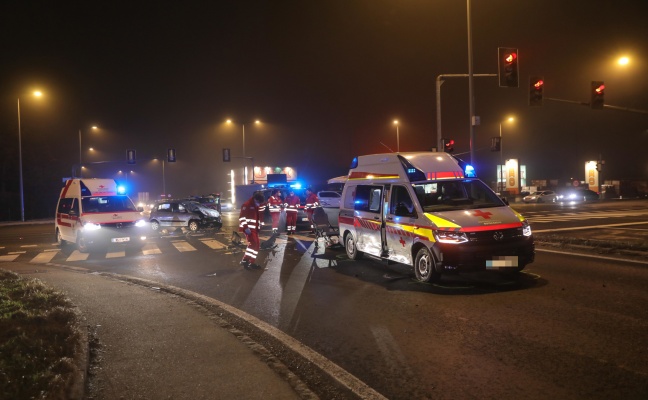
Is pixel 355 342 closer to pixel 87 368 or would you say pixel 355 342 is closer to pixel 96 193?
pixel 87 368

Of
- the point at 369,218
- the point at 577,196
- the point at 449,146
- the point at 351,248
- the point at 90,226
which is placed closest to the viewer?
the point at 369,218

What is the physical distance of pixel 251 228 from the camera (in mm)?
12453

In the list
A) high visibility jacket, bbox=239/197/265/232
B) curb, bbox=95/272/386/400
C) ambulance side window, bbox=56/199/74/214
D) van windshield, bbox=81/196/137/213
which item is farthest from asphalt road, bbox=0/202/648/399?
ambulance side window, bbox=56/199/74/214

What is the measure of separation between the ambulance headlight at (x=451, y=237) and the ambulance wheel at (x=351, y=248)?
386 centimetres

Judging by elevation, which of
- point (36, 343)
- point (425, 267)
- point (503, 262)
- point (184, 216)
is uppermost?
point (184, 216)

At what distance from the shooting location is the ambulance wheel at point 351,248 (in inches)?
501

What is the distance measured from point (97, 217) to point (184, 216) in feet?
20.8

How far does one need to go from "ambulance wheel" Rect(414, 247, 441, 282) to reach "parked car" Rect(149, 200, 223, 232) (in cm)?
1550

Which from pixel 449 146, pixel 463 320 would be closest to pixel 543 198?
pixel 449 146

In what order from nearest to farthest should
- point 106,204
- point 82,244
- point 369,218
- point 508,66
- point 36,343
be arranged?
point 36,343 → point 369,218 → point 82,244 → point 508,66 → point 106,204

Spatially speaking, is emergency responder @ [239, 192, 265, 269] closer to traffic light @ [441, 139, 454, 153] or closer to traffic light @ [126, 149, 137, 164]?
traffic light @ [441, 139, 454, 153]

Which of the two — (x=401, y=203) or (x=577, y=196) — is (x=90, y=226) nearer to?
(x=401, y=203)

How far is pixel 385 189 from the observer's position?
36.2 ft

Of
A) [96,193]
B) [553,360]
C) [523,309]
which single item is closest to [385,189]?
[523,309]
